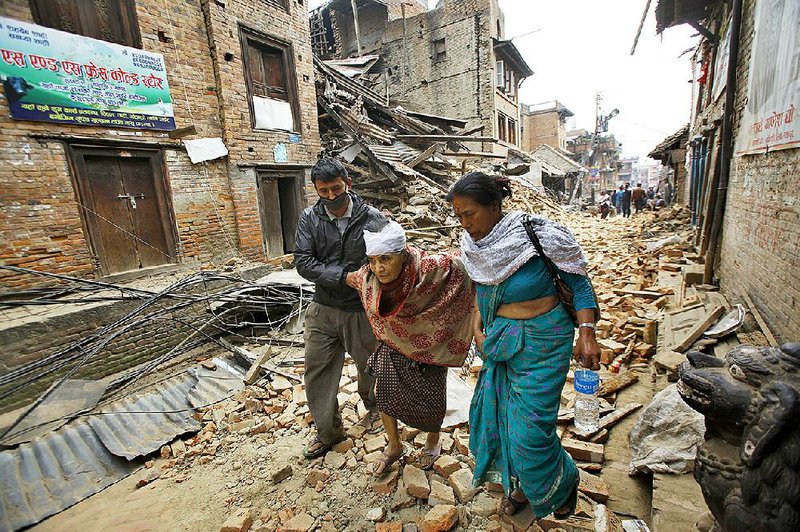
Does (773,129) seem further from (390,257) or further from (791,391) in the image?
(390,257)

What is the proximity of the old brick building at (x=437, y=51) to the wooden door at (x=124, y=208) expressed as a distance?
15367 millimetres

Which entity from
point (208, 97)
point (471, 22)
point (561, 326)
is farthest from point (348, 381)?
point (471, 22)

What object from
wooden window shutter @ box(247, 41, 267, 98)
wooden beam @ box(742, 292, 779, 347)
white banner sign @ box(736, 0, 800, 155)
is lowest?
wooden beam @ box(742, 292, 779, 347)

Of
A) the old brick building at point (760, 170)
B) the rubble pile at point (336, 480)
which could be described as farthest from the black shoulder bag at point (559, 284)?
the old brick building at point (760, 170)

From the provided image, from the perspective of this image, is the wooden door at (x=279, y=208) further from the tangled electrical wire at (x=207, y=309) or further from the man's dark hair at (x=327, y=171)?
the man's dark hair at (x=327, y=171)

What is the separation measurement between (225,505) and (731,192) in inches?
286

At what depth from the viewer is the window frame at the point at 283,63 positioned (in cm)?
809

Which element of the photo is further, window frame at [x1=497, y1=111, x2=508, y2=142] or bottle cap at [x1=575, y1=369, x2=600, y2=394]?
window frame at [x1=497, y1=111, x2=508, y2=142]

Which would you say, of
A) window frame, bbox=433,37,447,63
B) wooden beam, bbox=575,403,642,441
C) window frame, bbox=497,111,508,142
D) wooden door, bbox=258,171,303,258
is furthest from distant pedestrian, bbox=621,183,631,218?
wooden beam, bbox=575,403,642,441

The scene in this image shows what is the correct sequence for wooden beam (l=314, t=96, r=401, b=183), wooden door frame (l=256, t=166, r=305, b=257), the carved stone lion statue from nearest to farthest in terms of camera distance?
the carved stone lion statue → wooden door frame (l=256, t=166, r=305, b=257) → wooden beam (l=314, t=96, r=401, b=183)

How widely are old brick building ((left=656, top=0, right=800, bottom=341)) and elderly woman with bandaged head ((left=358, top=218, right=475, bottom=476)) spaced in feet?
8.84

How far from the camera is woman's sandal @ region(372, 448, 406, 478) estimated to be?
8.45 feet

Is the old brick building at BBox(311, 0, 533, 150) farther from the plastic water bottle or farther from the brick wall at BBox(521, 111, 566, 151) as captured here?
the plastic water bottle

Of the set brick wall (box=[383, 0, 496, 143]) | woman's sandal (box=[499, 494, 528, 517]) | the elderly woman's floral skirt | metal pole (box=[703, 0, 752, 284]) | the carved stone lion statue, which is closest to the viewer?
the carved stone lion statue
